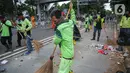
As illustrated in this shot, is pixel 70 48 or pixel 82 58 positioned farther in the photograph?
pixel 82 58

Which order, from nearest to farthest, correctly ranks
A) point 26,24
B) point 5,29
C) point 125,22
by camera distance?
1. point 26,24
2. point 5,29
3. point 125,22

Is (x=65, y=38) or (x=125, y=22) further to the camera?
(x=125, y=22)

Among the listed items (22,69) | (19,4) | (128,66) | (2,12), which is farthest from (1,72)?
(19,4)

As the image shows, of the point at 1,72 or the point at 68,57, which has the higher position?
the point at 68,57

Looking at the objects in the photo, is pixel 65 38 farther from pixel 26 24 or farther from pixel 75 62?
pixel 26 24

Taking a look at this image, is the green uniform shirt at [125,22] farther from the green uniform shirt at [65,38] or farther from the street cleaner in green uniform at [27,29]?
the green uniform shirt at [65,38]

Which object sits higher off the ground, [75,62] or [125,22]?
[125,22]

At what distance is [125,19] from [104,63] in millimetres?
3609

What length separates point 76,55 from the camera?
9.57 meters

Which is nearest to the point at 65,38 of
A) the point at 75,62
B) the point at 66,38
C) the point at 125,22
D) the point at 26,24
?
the point at 66,38

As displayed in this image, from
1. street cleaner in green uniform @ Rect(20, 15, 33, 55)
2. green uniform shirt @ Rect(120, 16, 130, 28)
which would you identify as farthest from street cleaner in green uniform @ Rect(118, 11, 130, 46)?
street cleaner in green uniform @ Rect(20, 15, 33, 55)

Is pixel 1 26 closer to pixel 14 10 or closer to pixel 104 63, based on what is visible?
Result: pixel 104 63

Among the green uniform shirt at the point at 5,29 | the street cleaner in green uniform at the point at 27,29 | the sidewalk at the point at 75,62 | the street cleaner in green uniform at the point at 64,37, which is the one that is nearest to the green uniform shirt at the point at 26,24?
the street cleaner in green uniform at the point at 27,29

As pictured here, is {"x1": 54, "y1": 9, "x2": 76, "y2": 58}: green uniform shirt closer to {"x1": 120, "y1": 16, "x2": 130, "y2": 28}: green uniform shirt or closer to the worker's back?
the worker's back
